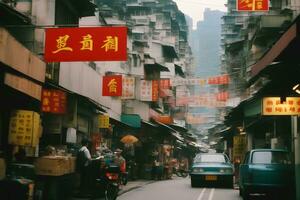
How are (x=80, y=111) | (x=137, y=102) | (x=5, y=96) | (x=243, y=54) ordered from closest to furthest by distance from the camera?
(x=5, y=96) < (x=80, y=111) < (x=137, y=102) < (x=243, y=54)

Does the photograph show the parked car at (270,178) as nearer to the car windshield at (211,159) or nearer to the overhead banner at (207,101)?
the car windshield at (211,159)

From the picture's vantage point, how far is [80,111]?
23156 mm

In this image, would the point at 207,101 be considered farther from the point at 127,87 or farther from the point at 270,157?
the point at 270,157

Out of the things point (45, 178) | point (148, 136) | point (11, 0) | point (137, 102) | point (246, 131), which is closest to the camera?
point (45, 178)

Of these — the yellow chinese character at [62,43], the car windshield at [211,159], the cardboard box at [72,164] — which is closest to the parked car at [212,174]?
the car windshield at [211,159]

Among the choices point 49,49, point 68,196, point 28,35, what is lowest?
point 68,196

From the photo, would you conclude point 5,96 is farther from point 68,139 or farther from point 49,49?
point 68,139

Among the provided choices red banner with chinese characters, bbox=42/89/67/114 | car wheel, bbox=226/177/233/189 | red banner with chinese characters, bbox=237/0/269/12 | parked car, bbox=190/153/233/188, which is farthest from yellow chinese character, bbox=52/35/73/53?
car wheel, bbox=226/177/233/189

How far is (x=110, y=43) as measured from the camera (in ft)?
45.2

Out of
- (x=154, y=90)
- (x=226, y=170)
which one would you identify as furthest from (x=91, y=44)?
(x=154, y=90)

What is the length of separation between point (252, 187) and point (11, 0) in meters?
10.4

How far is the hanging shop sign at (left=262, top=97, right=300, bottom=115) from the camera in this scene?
15.7 meters

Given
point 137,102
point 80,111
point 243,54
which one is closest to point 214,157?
point 80,111

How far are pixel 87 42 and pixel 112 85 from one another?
39.5 ft
